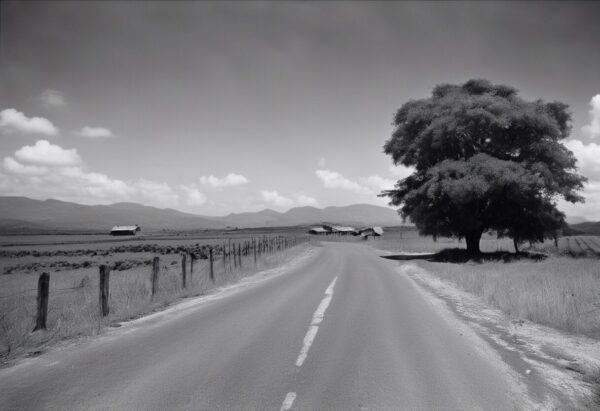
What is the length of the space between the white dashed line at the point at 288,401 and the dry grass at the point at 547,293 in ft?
23.5

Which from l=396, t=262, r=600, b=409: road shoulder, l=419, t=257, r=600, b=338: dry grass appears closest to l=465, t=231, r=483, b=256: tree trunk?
l=419, t=257, r=600, b=338: dry grass

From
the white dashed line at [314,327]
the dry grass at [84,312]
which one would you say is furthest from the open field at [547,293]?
the dry grass at [84,312]

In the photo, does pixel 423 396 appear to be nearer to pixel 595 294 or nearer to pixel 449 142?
pixel 595 294

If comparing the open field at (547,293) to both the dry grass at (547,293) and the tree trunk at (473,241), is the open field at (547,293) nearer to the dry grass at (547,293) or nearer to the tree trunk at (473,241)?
the dry grass at (547,293)

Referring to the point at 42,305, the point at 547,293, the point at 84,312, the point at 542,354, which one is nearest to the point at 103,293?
the point at 84,312

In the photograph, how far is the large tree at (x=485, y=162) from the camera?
24672 millimetres

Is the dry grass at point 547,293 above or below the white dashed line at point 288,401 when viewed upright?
above

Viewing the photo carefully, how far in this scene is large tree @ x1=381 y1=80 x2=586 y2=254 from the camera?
24.7 m

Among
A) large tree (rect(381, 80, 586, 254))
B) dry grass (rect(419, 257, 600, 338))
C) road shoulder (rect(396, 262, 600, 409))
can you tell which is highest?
large tree (rect(381, 80, 586, 254))

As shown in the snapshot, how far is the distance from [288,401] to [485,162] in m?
24.1

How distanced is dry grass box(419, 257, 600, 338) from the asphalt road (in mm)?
2756

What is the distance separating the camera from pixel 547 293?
454 inches

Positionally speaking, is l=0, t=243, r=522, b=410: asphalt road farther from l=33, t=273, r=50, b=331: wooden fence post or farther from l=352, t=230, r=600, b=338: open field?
l=352, t=230, r=600, b=338: open field

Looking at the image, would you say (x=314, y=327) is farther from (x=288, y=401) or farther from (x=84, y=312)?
(x=84, y=312)
